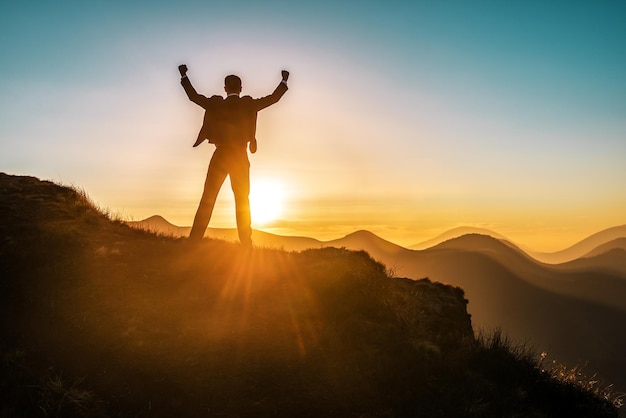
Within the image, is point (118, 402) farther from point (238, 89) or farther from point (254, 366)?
point (238, 89)

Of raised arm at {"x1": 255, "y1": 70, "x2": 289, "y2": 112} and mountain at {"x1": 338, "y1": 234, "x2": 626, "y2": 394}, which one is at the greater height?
raised arm at {"x1": 255, "y1": 70, "x2": 289, "y2": 112}

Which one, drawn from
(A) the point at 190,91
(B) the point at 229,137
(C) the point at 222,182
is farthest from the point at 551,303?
(A) the point at 190,91

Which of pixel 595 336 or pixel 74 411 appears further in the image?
pixel 595 336

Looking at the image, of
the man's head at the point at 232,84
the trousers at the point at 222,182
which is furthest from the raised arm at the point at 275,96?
the trousers at the point at 222,182

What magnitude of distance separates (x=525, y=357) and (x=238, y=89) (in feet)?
26.2

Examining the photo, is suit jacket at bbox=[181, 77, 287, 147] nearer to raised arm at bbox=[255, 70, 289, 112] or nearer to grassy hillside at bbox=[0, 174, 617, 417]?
raised arm at bbox=[255, 70, 289, 112]

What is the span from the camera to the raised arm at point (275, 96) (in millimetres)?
9766

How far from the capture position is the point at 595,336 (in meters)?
143

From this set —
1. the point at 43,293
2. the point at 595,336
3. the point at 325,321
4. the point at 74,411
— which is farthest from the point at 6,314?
the point at 595,336

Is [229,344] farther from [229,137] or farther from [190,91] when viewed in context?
[190,91]

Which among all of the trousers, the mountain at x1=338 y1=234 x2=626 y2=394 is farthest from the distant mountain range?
the trousers

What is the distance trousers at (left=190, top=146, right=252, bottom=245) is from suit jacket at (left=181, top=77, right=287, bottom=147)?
282 millimetres

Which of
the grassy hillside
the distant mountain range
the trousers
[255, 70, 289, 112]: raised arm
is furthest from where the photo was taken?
the distant mountain range

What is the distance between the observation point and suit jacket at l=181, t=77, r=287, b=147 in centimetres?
988
